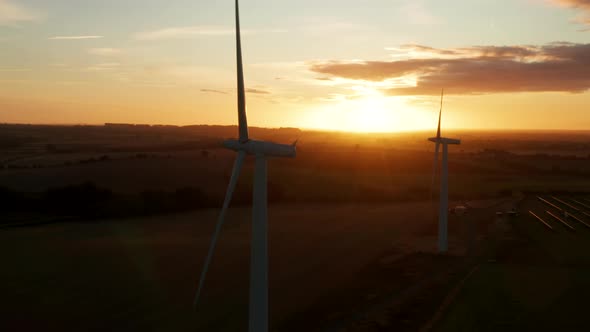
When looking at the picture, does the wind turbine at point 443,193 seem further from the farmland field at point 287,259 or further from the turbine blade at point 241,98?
the turbine blade at point 241,98

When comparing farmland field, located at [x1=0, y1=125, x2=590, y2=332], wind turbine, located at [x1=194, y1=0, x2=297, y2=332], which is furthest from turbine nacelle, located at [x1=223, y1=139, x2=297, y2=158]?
farmland field, located at [x1=0, y1=125, x2=590, y2=332]

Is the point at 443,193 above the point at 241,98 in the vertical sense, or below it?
below

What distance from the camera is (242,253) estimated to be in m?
56.0

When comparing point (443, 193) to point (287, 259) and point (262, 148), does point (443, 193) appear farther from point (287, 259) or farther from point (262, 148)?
point (262, 148)

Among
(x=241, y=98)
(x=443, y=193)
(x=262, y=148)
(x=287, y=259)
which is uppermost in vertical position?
(x=241, y=98)

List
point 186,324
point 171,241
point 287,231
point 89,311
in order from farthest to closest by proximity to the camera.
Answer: point 287,231
point 171,241
point 89,311
point 186,324

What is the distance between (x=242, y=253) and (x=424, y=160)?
13834 centimetres

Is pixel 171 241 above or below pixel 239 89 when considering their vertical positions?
below

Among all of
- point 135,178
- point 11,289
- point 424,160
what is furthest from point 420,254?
point 424,160

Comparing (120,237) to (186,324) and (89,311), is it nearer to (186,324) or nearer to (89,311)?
(89,311)

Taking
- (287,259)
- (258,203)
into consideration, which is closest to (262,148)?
(258,203)

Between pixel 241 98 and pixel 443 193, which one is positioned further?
pixel 443 193

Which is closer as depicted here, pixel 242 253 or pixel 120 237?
pixel 242 253

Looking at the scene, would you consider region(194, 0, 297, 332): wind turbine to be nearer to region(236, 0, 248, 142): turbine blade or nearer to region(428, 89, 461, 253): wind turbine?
region(236, 0, 248, 142): turbine blade
